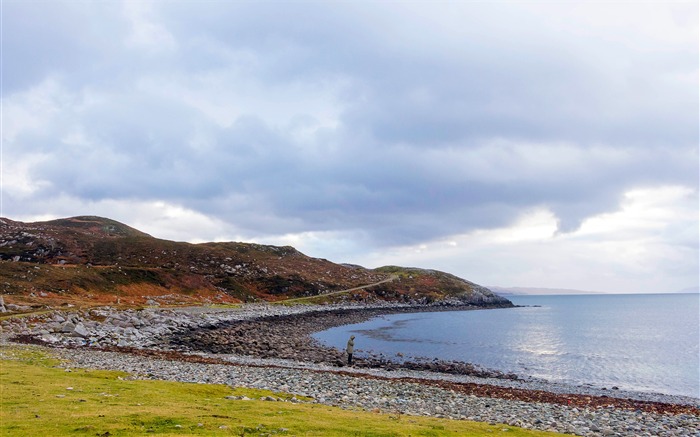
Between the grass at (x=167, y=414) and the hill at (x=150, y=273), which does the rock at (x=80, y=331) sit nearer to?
the hill at (x=150, y=273)

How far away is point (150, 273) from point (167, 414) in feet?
377

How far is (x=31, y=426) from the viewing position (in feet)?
50.4

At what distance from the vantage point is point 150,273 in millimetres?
122688

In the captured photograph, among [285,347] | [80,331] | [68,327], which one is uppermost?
[68,327]

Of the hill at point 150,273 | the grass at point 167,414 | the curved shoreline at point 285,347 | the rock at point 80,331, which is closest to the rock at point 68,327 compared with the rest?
the rock at point 80,331

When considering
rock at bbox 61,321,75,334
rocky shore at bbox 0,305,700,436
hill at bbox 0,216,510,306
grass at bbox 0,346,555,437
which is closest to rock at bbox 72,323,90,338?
rocky shore at bbox 0,305,700,436

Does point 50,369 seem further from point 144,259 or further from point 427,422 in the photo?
point 144,259

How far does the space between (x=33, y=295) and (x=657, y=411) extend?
91.4m

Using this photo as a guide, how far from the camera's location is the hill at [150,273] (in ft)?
312

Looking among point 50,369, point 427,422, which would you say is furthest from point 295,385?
point 50,369

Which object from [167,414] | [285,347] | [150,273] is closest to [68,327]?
[285,347]

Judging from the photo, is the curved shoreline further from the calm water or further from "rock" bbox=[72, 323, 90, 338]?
"rock" bbox=[72, 323, 90, 338]

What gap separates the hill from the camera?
95.1 m

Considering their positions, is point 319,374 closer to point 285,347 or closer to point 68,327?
point 285,347
